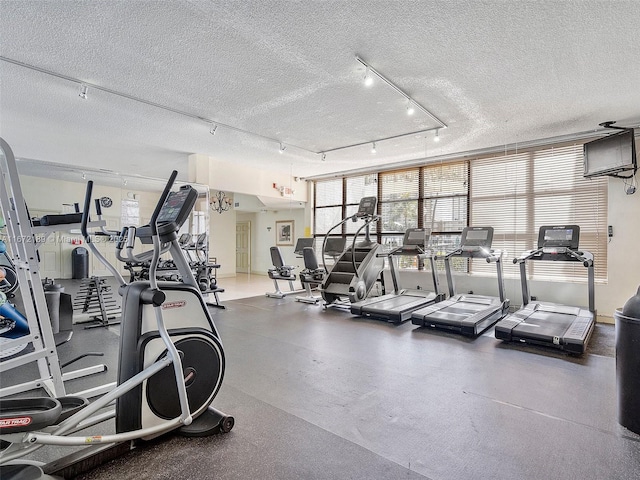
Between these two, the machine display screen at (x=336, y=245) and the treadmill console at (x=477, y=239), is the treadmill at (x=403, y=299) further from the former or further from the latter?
the machine display screen at (x=336, y=245)

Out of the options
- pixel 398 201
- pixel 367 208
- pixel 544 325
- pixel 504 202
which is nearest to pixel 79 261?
pixel 367 208

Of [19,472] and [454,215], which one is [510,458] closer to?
[19,472]

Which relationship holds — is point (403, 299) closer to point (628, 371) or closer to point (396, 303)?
point (396, 303)

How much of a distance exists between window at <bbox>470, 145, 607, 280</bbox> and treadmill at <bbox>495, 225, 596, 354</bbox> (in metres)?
0.88

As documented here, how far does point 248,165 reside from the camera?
783 cm

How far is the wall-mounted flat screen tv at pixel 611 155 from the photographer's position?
15.3ft

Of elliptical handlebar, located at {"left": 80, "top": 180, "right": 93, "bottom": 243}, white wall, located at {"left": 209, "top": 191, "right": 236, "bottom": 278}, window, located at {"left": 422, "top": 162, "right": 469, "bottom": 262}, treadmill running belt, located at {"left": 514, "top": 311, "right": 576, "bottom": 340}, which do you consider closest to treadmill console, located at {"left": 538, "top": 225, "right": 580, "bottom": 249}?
treadmill running belt, located at {"left": 514, "top": 311, "right": 576, "bottom": 340}

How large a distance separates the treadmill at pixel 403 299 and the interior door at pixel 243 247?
6018 millimetres

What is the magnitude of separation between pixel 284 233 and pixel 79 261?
5766 mm

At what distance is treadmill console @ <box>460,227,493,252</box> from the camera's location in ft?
18.4

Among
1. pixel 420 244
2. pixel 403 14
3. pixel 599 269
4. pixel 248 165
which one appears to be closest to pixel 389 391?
pixel 403 14

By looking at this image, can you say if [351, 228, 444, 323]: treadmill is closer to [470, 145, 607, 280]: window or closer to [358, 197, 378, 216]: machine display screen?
[358, 197, 378, 216]: machine display screen

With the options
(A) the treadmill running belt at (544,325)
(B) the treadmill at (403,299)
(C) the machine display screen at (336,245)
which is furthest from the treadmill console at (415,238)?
(A) the treadmill running belt at (544,325)

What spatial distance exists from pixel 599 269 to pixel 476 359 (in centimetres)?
356
